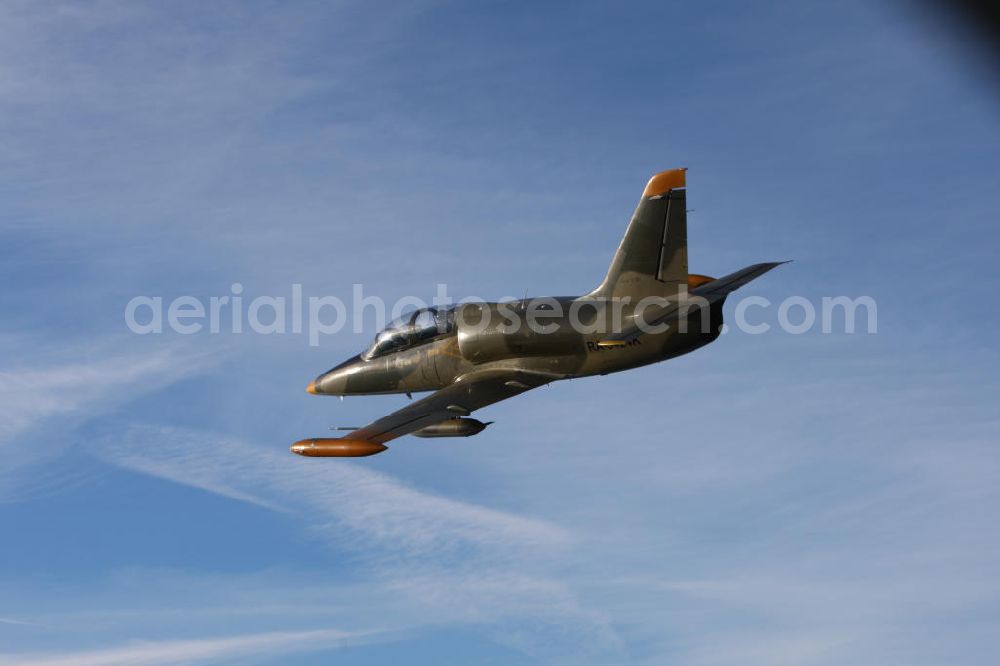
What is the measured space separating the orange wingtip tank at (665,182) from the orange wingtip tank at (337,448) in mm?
Result: 13189

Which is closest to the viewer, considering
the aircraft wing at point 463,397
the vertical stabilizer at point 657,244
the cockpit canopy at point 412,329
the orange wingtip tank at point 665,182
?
the aircraft wing at point 463,397

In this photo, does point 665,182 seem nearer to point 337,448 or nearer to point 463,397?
point 463,397

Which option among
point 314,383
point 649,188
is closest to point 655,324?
point 649,188

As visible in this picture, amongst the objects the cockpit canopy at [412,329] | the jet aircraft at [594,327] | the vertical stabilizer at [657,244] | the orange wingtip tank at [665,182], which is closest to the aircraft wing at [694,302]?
the jet aircraft at [594,327]

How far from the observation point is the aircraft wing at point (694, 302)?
3167 cm

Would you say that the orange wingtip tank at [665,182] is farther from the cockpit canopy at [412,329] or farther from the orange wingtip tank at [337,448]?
the orange wingtip tank at [337,448]

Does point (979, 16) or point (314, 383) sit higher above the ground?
point (314, 383)

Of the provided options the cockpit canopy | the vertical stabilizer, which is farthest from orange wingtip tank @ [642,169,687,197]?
the cockpit canopy

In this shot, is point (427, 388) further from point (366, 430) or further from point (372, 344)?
point (366, 430)

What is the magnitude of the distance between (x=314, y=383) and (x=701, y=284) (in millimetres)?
15955

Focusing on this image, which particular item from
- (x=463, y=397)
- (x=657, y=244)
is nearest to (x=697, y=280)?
(x=657, y=244)

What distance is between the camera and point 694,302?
104 ft

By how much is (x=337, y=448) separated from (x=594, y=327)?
10310 millimetres

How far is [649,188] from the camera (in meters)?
33.2
